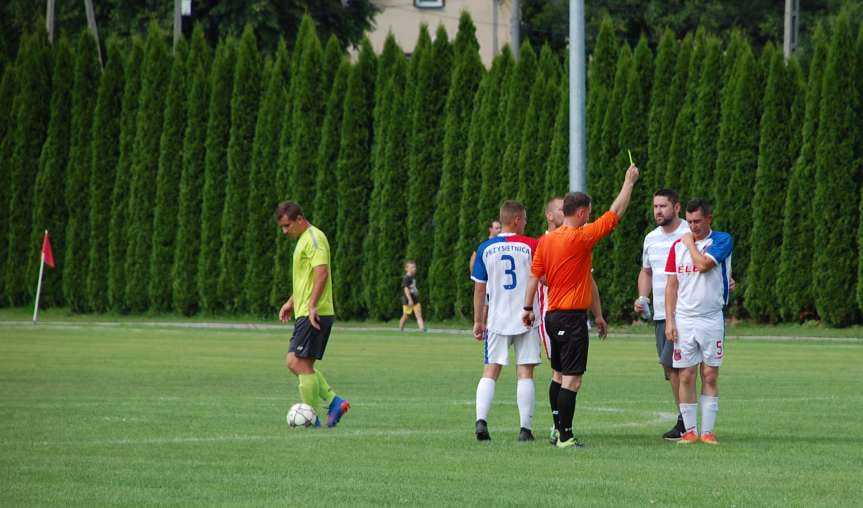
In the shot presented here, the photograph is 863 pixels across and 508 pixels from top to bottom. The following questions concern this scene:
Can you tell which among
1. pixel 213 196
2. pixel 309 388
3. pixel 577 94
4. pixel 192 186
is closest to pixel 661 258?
pixel 309 388

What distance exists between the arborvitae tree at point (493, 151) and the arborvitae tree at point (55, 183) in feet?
38.1

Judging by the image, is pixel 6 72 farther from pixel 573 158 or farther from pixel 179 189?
pixel 573 158

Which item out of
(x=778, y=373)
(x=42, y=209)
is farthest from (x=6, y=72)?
(x=778, y=373)

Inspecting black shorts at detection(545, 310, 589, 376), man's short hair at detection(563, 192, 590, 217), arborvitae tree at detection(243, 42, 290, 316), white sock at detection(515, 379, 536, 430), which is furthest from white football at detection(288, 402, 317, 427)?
arborvitae tree at detection(243, 42, 290, 316)

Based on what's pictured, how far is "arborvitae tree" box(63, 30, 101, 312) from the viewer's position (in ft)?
139

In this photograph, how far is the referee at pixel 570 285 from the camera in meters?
12.6

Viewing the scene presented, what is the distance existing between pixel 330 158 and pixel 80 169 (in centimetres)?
703

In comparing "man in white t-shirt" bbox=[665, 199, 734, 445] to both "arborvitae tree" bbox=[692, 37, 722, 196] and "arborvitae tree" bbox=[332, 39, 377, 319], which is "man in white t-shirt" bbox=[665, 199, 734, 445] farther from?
"arborvitae tree" bbox=[332, 39, 377, 319]

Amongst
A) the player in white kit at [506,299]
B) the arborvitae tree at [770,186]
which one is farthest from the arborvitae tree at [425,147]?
the player in white kit at [506,299]

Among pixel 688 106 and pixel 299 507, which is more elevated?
pixel 688 106

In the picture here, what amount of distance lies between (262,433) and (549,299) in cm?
269

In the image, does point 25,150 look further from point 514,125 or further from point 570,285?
point 570,285

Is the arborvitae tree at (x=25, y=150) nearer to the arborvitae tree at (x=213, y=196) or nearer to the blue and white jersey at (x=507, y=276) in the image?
the arborvitae tree at (x=213, y=196)

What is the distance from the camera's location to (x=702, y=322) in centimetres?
1297
